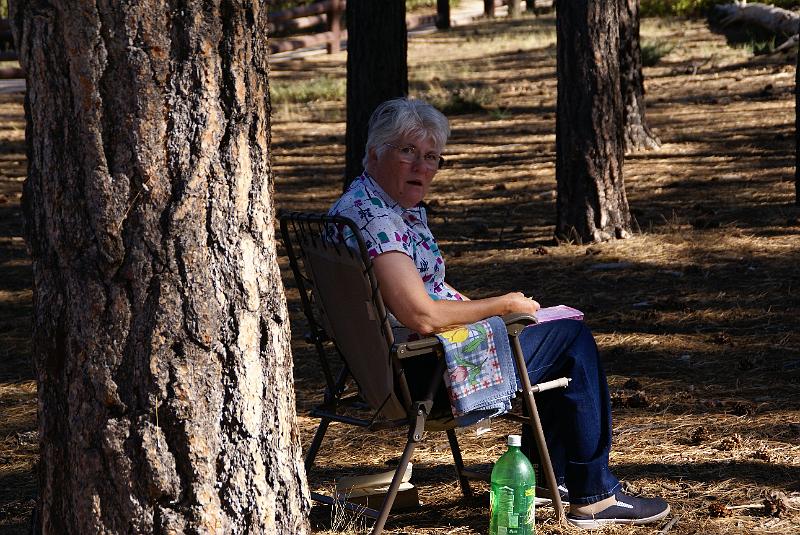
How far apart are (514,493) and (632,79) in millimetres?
8136

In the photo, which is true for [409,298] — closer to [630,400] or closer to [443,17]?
[630,400]

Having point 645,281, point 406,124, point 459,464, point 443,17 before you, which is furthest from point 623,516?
point 443,17

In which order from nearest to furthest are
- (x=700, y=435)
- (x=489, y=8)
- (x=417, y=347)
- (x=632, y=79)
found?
(x=417, y=347)
(x=700, y=435)
(x=632, y=79)
(x=489, y=8)

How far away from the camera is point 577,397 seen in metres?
4.12

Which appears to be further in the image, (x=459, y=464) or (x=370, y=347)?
(x=459, y=464)

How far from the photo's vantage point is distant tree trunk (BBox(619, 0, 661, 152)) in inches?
437

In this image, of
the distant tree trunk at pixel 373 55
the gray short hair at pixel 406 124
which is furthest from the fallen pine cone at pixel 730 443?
the distant tree trunk at pixel 373 55

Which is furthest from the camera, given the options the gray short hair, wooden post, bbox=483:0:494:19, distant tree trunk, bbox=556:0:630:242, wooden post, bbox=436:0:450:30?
wooden post, bbox=483:0:494:19

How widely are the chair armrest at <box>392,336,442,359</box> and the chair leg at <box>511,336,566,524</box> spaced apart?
302mm

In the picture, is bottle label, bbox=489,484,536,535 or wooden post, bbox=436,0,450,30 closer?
bottle label, bbox=489,484,536,535

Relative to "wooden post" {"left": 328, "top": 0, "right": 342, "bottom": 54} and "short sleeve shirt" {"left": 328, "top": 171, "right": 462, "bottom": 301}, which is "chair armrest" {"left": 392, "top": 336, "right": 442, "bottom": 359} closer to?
"short sleeve shirt" {"left": 328, "top": 171, "right": 462, "bottom": 301}

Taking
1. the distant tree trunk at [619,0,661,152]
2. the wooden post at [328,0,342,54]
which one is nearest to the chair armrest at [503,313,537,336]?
the distant tree trunk at [619,0,661,152]

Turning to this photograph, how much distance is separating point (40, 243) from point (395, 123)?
147cm

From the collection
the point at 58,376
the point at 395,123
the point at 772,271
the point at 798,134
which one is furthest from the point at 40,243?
the point at 798,134
